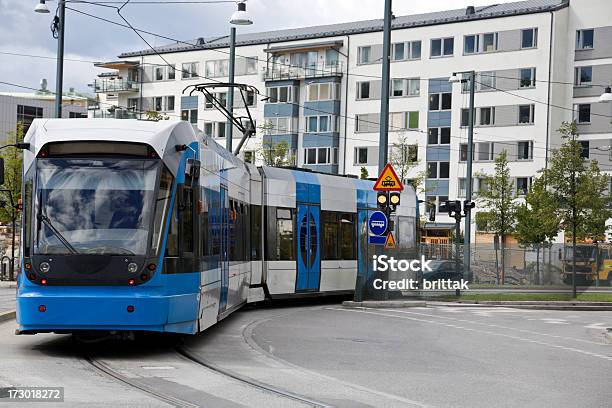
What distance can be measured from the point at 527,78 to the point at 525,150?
14.8ft

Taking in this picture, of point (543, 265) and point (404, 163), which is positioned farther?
point (404, 163)

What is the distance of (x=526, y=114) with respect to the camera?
69.1 metres

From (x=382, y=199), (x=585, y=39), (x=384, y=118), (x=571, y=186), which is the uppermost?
(x=585, y=39)

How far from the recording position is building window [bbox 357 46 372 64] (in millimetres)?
75562

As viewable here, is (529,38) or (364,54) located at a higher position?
(529,38)

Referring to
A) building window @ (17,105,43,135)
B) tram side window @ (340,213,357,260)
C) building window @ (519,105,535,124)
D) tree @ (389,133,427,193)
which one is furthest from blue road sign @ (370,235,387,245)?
building window @ (17,105,43,135)

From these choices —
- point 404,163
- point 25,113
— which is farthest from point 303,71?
point 25,113

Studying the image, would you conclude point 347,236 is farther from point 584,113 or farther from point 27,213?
point 584,113

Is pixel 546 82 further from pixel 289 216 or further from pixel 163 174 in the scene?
pixel 163 174

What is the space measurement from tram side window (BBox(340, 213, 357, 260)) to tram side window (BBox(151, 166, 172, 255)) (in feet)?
46.2

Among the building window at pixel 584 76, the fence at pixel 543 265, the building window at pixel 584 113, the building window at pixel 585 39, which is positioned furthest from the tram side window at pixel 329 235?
the building window at pixel 585 39

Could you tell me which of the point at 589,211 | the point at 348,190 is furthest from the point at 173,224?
the point at 589,211

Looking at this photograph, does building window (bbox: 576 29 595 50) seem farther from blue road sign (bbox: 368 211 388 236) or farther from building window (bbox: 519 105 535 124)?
blue road sign (bbox: 368 211 388 236)

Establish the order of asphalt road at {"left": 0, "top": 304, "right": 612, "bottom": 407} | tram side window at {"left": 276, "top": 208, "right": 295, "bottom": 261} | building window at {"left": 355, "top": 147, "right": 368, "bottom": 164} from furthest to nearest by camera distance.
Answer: building window at {"left": 355, "top": 147, "right": 368, "bottom": 164}
tram side window at {"left": 276, "top": 208, "right": 295, "bottom": 261}
asphalt road at {"left": 0, "top": 304, "right": 612, "bottom": 407}
